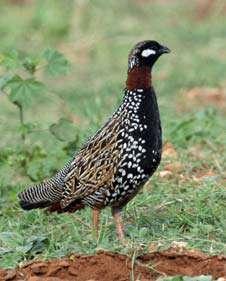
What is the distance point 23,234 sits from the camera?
22.2 feet

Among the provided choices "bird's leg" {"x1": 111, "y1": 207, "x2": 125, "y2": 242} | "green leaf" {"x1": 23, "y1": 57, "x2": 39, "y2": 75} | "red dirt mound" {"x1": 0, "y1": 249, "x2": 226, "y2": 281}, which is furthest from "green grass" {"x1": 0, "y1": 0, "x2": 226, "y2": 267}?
"green leaf" {"x1": 23, "y1": 57, "x2": 39, "y2": 75}

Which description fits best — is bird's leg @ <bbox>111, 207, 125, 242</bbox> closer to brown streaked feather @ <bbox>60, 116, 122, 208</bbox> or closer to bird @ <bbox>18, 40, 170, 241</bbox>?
bird @ <bbox>18, 40, 170, 241</bbox>

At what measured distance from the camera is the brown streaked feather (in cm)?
645

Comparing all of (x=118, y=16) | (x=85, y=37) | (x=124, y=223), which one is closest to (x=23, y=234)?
(x=124, y=223)

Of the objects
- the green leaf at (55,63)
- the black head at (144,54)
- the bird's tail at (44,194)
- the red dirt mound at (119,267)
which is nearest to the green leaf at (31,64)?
the green leaf at (55,63)

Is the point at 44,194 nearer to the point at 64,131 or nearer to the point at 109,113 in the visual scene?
the point at 64,131

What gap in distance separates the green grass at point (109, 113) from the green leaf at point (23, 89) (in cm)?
36

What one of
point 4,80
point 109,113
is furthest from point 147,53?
point 109,113

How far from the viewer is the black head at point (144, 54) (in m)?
6.60

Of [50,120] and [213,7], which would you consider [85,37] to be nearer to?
[213,7]

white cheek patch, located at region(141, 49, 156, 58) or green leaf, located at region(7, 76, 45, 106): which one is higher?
white cheek patch, located at region(141, 49, 156, 58)

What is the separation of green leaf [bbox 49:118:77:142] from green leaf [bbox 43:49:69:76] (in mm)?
444

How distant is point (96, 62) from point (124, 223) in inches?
274

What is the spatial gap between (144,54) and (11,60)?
120cm
